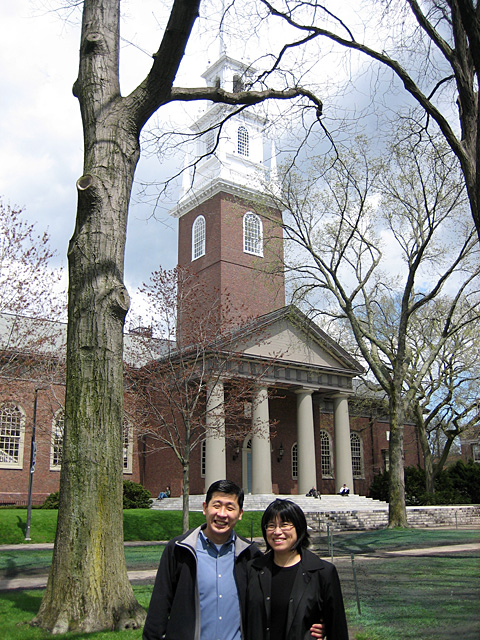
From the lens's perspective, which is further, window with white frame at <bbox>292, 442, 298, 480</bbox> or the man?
window with white frame at <bbox>292, 442, 298, 480</bbox>

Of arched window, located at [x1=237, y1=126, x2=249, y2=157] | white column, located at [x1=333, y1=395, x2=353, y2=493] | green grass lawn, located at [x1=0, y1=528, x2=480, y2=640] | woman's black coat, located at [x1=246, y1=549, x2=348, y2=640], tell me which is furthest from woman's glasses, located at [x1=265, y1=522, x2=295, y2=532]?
arched window, located at [x1=237, y1=126, x2=249, y2=157]

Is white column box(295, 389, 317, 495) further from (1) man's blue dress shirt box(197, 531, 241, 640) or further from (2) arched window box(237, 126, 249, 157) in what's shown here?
(1) man's blue dress shirt box(197, 531, 241, 640)

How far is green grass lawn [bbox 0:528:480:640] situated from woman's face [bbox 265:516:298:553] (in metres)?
3.32

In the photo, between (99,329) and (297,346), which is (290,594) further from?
(297,346)

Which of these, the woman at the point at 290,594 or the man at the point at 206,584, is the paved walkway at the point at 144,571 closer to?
the man at the point at 206,584

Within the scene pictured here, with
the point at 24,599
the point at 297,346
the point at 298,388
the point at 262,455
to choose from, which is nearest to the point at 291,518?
the point at 24,599

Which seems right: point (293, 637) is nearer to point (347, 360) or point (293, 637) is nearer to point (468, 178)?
point (468, 178)

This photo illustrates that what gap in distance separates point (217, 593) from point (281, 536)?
478mm

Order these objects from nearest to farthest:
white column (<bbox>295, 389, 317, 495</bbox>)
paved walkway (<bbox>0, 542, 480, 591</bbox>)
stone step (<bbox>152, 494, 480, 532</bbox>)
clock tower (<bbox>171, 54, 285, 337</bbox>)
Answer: paved walkway (<bbox>0, 542, 480, 591</bbox>), stone step (<bbox>152, 494, 480, 532</bbox>), white column (<bbox>295, 389, 317, 495</bbox>), clock tower (<bbox>171, 54, 285, 337</bbox>)

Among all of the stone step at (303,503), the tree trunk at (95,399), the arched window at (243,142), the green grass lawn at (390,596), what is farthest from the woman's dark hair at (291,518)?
the arched window at (243,142)

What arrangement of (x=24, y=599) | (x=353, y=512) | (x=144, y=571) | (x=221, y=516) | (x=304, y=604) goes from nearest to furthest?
1. (x=304, y=604)
2. (x=221, y=516)
3. (x=24, y=599)
4. (x=144, y=571)
5. (x=353, y=512)

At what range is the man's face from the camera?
362 centimetres

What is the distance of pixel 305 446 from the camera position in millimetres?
32344

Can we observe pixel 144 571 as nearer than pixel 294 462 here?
Yes
